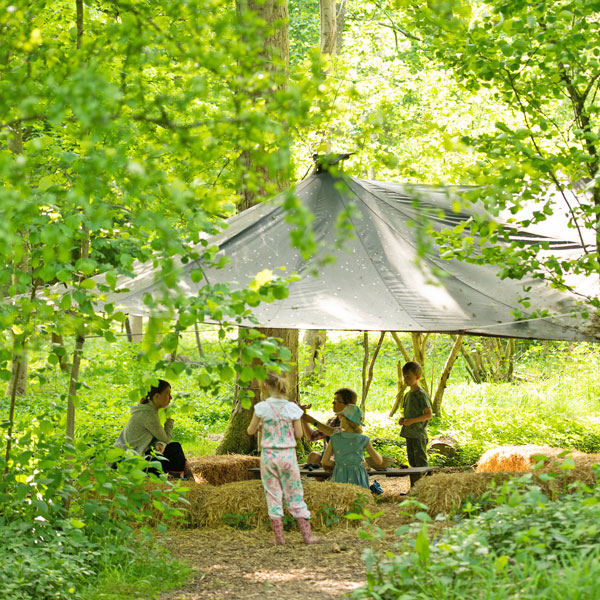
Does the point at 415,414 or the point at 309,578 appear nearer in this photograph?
the point at 309,578

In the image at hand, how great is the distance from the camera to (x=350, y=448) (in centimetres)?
654

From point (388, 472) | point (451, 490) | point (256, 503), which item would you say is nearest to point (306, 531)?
point (256, 503)

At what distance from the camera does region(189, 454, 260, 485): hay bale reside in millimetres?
7129

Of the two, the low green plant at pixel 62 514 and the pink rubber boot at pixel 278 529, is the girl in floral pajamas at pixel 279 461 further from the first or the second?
the low green plant at pixel 62 514

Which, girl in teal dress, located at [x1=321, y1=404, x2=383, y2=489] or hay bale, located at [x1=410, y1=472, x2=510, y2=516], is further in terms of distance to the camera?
girl in teal dress, located at [x1=321, y1=404, x2=383, y2=489]

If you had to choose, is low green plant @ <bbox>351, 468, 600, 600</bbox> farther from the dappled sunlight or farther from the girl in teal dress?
the girl in teal dress

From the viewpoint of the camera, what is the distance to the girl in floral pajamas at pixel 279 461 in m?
5.51

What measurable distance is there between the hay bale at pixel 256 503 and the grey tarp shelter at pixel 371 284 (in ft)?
4.51

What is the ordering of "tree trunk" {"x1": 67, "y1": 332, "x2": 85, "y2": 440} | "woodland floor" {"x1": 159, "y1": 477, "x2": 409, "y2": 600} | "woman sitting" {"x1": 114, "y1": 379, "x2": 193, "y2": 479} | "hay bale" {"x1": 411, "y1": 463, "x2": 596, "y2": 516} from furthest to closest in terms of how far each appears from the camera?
"woman sitting" {"x1": 114, "y1": 379, "x2": 193, "y2": 479}, "hay bale" {"x1": 411, "y1": 463, "x2": 596, "y2": 516}, "woodland floor" {"x1": 159, "y1": 477, "x2": 409, "y2": 600}, "tree trunk" {"x1": 67, "y1": 332, "x2": 85, "y2": 440}

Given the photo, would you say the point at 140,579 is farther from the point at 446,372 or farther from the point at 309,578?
the point at 446,372

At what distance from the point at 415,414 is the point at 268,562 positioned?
2.76 m

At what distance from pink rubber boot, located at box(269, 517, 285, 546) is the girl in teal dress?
3.90ft

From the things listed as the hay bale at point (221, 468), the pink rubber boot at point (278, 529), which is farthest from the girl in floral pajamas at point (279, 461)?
the hay bale at point (221, 468)

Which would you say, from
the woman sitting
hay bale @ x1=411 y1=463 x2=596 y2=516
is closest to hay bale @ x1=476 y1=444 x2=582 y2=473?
hay bale @ x1=411 y1=463 x2=596 y2=516
